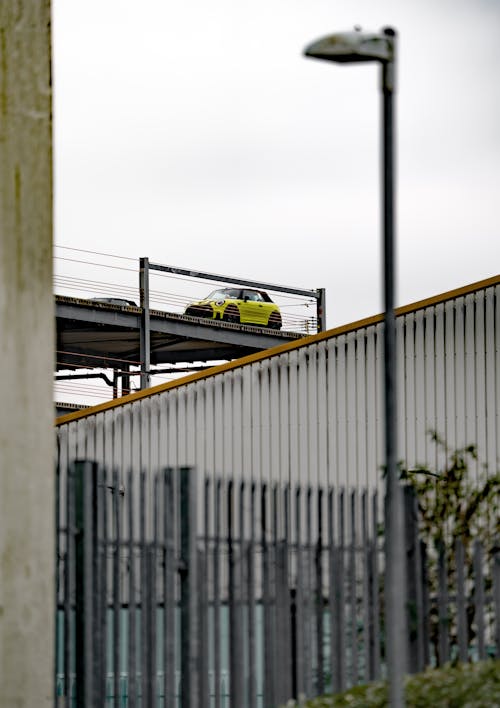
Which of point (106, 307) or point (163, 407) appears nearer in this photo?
point (163, 407)

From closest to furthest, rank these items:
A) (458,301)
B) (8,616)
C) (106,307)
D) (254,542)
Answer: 1. (8,616)
2. (254,542)
3. (458,301)
4. (106,307)

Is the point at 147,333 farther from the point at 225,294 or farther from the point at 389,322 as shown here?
the point at 389,322

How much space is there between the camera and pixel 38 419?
1142 centimetres

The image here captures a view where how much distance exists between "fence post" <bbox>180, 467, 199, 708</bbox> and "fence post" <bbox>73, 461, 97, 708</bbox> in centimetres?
69

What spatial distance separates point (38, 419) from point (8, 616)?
1.52 metres

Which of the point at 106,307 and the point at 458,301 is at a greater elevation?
the point at 106,307

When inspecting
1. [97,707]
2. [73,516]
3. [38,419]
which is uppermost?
[38,419]

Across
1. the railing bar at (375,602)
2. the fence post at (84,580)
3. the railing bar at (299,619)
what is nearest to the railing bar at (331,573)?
the railing bar at (299,619)

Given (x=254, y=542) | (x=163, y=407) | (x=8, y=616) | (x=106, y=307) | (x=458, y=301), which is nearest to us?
(x=8, y=616)

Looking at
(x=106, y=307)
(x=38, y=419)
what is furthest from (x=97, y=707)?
(x=106, y=307)

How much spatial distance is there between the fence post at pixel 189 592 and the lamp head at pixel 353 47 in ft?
11.2

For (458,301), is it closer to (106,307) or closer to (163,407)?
(163,407)

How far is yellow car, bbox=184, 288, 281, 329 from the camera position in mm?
45469

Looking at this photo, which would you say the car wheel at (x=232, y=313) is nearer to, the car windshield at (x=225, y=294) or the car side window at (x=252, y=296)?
the car windshield at (x=225, y=294)
